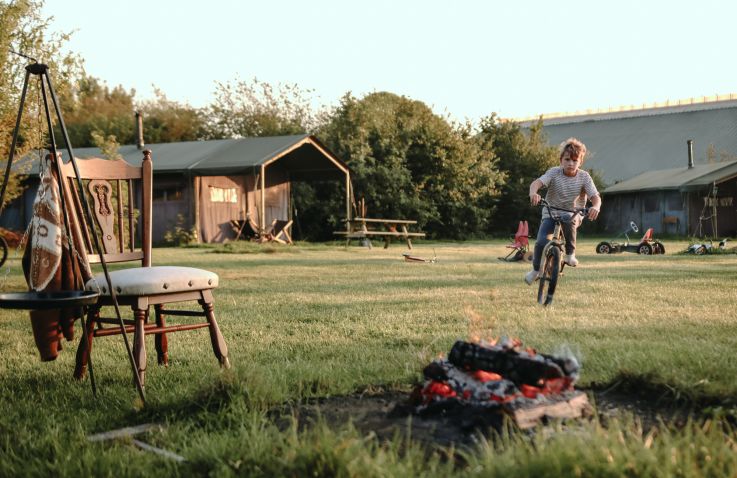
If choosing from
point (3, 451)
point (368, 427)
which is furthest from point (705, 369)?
point (3, 451)

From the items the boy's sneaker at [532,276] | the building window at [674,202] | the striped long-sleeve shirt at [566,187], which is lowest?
the boy's sneaker at [532,276]

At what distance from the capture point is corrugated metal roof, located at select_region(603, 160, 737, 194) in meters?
32.5

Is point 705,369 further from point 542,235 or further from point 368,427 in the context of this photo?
point 542,235

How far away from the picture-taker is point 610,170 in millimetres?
52781

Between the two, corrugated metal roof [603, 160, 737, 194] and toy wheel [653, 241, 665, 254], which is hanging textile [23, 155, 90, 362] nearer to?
toy wheel [653, 241, 665, 254]

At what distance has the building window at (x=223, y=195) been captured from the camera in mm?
27438

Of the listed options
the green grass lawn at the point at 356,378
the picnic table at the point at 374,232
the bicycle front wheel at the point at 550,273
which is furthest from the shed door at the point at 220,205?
the bicycle front wheel at the point at 550,273

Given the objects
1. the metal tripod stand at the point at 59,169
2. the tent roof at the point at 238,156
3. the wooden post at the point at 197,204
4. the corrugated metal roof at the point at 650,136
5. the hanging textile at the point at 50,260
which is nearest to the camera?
the metal tripod stand at the point at 59,169

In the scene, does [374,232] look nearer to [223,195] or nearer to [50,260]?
[223,195]

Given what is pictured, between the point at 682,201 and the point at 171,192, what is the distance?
23473mm

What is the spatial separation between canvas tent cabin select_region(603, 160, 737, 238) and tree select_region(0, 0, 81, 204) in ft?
90.0

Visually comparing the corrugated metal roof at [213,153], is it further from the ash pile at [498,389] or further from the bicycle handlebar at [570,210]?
the ash pile at [498,389]

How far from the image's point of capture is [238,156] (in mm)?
26344

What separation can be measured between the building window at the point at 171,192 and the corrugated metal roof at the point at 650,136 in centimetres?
3190
